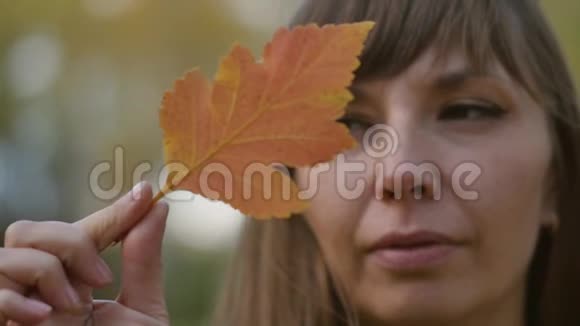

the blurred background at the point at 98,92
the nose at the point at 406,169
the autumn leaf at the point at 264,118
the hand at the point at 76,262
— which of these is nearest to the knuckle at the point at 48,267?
the hand at the point at 76,262

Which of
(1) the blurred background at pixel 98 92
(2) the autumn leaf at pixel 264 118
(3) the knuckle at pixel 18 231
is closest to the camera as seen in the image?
(2) the autumn leaf at pixel 264 118

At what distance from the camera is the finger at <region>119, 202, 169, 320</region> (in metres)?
0.69

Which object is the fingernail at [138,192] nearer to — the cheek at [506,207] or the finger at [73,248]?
the finger at [73,248]

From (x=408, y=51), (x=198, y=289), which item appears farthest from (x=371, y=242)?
(x=198, y=289)

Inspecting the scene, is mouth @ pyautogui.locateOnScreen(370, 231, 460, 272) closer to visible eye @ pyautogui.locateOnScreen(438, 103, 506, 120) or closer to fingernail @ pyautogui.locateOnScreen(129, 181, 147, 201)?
visible eye @ pyautogui.locateOnScreen(438, 103, 506, 120)

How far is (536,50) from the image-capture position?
111cm

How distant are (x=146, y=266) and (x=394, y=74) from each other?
41cm

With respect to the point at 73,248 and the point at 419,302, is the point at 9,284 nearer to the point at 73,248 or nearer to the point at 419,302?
the point at 73,248

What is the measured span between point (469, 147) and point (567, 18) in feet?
7.55

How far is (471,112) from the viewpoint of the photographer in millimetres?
1002

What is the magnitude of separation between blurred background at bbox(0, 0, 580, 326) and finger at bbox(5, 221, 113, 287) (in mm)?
3099

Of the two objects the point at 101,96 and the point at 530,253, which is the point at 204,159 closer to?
the point at 530,253

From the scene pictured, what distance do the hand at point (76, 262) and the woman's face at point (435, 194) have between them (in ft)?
1.06

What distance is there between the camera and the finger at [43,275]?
2.22ft
